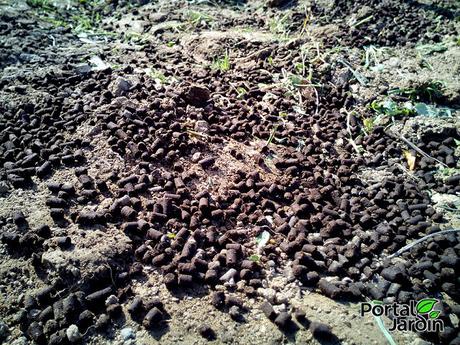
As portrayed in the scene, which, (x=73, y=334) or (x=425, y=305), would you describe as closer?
(x=73, y=334)

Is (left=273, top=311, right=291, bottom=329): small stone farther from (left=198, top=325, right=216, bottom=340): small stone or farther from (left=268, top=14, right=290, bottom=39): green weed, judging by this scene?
(left=268, top=14, right=290, bottom=39): green weed

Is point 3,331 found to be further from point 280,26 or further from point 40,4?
point 40,4

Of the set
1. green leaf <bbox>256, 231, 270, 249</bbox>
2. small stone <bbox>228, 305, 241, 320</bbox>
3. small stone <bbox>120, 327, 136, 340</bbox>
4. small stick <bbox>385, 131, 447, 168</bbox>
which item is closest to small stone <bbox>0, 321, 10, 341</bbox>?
small stone <bbox>120, 327, 136, 340</bbox>

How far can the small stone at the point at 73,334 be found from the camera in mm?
3234

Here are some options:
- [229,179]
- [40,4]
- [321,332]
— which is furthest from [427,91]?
[40,4]

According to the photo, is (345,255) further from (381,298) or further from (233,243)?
(233,243)

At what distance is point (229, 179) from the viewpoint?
16.1 ft

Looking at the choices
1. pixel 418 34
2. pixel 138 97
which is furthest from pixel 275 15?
pixel 138 97

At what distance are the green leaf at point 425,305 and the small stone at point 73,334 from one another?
9.82 feet

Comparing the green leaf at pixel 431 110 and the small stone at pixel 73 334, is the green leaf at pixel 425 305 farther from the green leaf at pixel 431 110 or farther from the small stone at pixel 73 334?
the green leaf at pixel 431 110

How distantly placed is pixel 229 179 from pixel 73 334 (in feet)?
8.15

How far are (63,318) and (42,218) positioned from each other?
1318 mm

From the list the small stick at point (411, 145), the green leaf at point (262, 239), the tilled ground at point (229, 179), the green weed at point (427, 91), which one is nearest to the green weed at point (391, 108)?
the tilled ground at point (229, 179)

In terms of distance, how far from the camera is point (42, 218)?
13.9 feet
